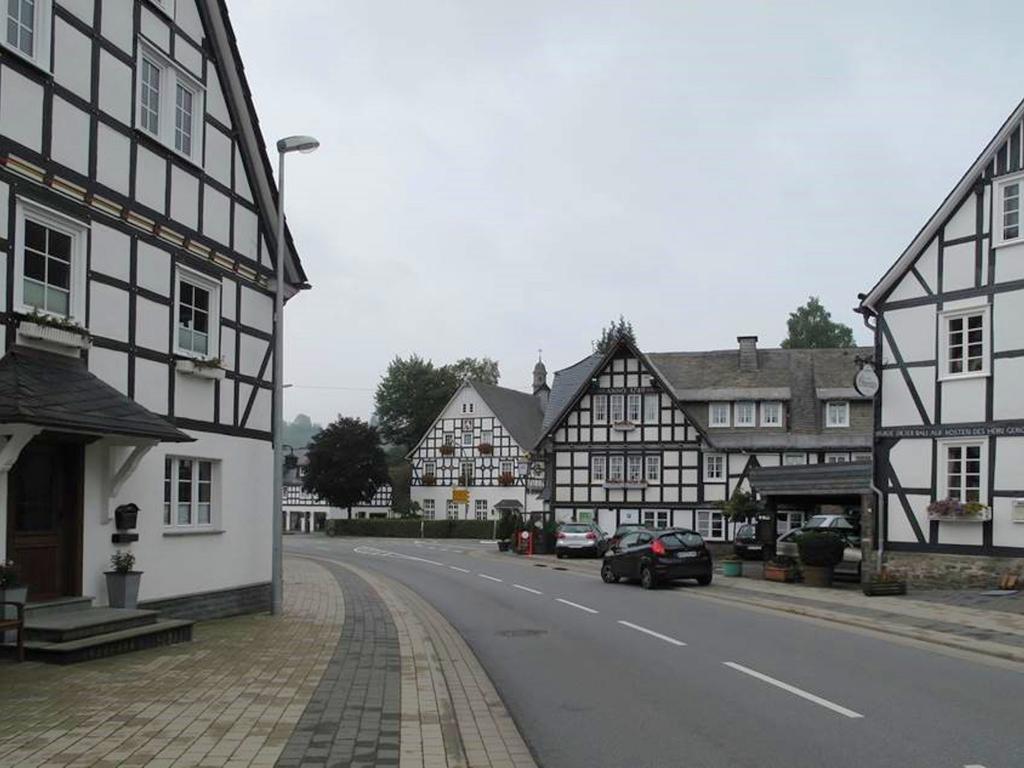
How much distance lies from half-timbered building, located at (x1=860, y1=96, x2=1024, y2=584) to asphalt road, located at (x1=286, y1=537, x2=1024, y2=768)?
6596mm

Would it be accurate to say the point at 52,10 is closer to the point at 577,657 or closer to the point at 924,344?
the point at 577,657

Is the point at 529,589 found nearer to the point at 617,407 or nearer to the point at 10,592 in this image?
the point at 10,592

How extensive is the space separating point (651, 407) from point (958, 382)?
→ 1002 inches

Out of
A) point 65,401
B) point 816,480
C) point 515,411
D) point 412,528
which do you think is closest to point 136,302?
point 65,401

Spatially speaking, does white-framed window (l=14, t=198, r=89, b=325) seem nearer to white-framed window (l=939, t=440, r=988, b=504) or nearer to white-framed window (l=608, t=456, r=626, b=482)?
white-framed window (l=939, t=440, r=988, b=504)

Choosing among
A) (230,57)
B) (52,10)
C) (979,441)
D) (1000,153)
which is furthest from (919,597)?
(52,10)

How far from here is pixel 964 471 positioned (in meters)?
22.7

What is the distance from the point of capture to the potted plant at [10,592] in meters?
10.9

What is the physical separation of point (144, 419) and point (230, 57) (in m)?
7.25

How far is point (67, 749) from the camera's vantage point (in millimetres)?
6961

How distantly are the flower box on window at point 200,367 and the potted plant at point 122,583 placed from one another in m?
3.14

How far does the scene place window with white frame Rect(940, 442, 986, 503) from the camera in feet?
73.1

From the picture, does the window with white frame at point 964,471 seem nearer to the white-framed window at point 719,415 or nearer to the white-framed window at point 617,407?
the white-framed window at point 719,415

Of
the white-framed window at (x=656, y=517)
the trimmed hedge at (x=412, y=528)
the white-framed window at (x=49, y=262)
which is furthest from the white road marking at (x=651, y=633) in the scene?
the trimmed hedge at (x=412, y=528)
